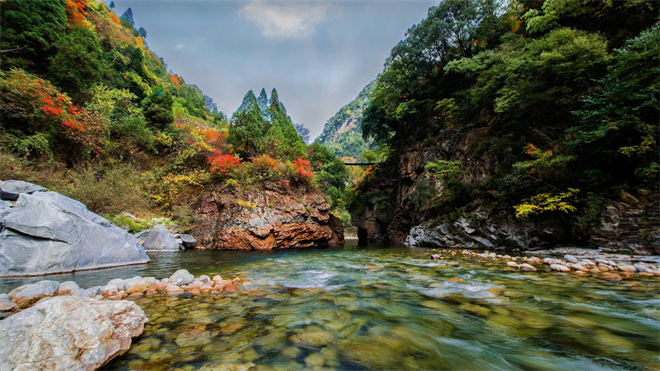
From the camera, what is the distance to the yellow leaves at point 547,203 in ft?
22.5

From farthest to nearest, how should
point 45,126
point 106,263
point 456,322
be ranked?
1. point 45,126
2. point 106,263
3. point 456,322

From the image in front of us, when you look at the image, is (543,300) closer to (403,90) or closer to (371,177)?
(403,90)

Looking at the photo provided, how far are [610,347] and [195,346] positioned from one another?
3702 millimetres

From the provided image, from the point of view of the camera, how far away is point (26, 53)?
383 inches

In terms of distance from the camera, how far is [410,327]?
94.7 inches

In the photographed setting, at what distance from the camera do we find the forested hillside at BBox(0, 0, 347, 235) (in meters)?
8.45

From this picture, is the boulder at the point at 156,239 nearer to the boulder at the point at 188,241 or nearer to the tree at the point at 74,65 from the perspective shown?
the boulder at the point at 188,241

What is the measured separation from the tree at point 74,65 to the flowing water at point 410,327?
1163cm

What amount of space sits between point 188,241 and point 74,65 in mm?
10070

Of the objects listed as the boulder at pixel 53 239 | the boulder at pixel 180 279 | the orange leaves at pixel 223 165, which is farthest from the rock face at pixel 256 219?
the boulder at pixel 180 279

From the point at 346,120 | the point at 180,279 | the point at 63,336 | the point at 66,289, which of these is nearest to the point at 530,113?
the point at 180,279

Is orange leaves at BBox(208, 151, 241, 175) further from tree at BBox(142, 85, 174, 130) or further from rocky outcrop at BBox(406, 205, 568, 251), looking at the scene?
rocky outcrop at BBox(406, 205, 568, 251)

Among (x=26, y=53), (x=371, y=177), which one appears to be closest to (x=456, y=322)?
(x=26, y=53)

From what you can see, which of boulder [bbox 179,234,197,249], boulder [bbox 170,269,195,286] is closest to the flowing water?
boulder [bbox 170,269,195,286]
